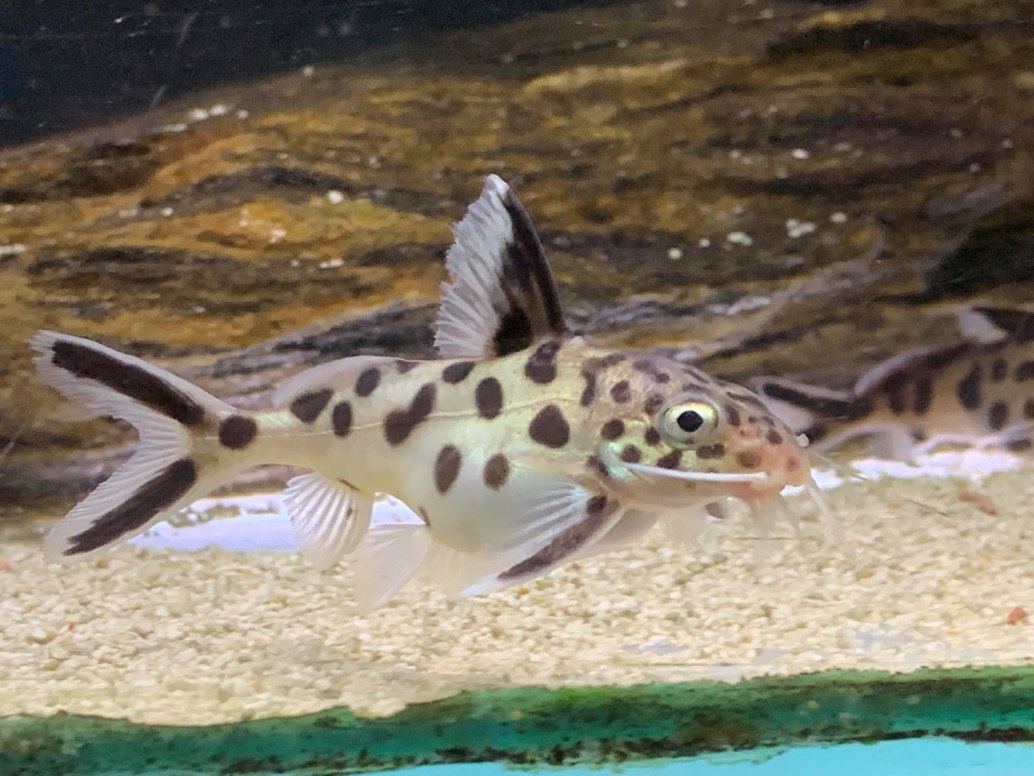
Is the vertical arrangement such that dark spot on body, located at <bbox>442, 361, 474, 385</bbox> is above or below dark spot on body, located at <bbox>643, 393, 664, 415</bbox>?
above

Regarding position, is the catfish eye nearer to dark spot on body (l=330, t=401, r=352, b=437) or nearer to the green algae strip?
the green algae strip

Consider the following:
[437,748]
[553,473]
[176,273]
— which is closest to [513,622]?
[437,748]

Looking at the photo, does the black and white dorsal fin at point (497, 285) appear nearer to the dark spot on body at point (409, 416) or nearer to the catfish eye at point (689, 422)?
the dark spot on body at point (409, 416)

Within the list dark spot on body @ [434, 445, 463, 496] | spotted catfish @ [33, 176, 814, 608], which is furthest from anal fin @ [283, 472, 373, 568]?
dark spot on body @ [434, 445, 463, 496]

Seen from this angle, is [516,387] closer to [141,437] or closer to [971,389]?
[141,437]

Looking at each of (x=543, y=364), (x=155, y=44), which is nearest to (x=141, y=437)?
(x=543, y=364)

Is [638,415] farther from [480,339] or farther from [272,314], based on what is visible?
[272,314]

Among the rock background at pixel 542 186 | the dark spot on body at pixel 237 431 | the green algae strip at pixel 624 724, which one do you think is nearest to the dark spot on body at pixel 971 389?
the rock background at pixel 542 186
